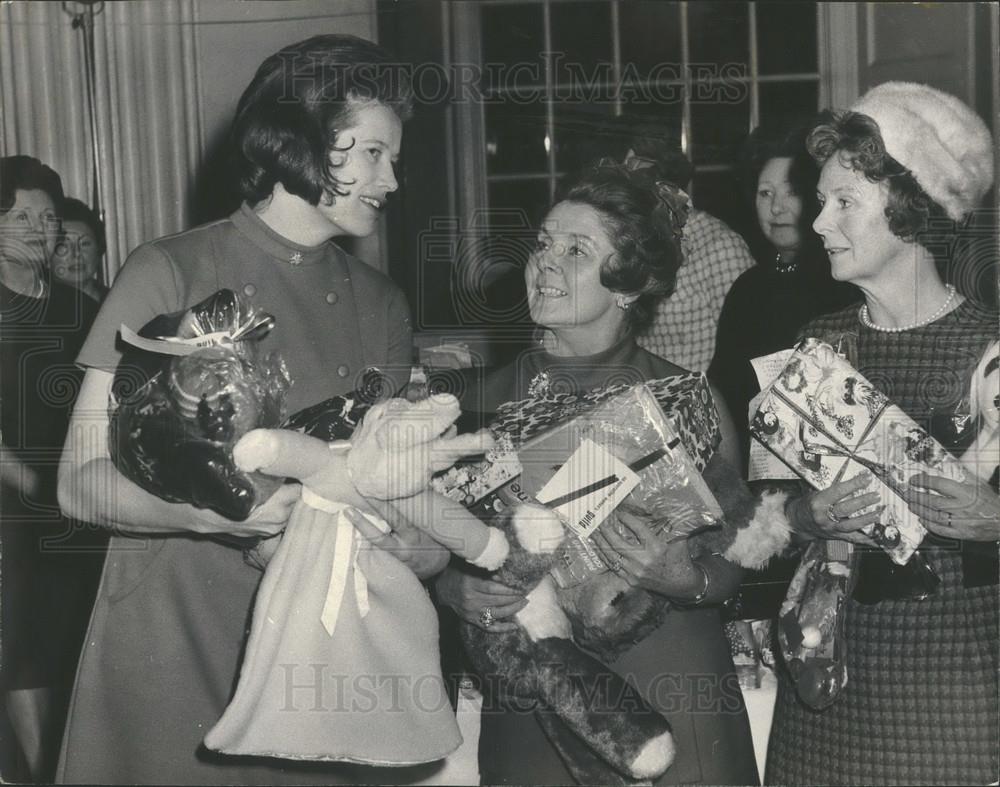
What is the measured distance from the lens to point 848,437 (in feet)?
4.10

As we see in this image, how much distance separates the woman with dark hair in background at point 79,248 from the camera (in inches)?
53.1

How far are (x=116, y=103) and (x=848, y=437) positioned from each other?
3.30ft

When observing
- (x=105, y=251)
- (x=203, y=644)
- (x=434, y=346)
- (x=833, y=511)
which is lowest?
(x=203, y=644)

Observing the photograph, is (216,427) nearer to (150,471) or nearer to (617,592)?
(150,471)

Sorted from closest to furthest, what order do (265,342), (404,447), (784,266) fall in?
1. (404,447)
2. (265,342)
3. (784,266)

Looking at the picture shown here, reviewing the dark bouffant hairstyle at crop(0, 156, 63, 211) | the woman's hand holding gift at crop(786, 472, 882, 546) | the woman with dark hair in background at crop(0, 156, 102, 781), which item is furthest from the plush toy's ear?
the dark bouffant hairstyle at crop(0, 156, 63, 211)

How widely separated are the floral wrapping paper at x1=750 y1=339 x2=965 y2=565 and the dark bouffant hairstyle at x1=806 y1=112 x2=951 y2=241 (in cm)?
18

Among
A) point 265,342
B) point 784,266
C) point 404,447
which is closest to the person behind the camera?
point 404,447

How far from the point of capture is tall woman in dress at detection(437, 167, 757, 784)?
126 centimetres

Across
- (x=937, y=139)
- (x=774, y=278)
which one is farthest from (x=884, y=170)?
(x=774, y=278)

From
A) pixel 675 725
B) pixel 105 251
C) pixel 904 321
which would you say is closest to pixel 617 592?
pixel 675 725

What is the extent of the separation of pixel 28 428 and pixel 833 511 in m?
1.01

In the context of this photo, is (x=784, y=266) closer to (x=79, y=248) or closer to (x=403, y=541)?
(x=403, y=541)

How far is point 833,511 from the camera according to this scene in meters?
1.28
